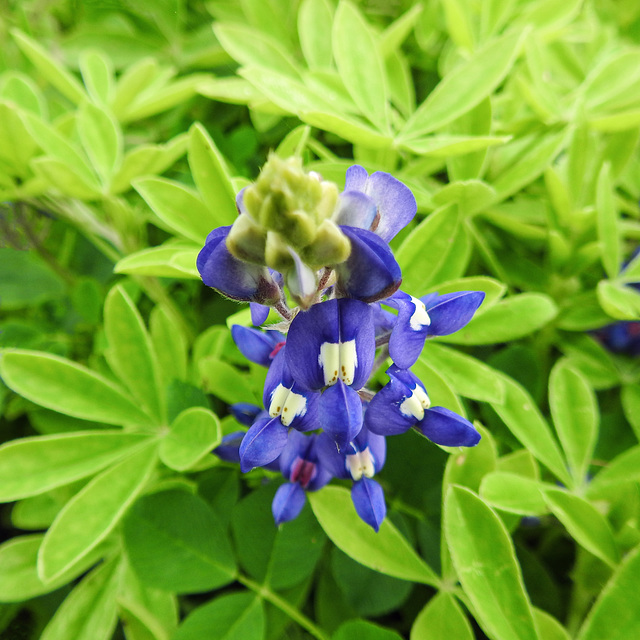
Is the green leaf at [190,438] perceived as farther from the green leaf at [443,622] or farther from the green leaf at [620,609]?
the green leaf at [620,609]

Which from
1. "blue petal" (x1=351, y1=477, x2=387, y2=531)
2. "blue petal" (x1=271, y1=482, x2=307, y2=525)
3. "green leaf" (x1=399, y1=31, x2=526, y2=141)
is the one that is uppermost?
"green leaf" (x1=399, y1=31, x2=526, y2=141)

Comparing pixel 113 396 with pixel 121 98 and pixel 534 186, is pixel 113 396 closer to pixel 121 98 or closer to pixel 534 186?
pixel 121 98

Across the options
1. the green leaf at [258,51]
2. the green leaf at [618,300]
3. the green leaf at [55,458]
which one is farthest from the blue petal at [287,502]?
the green leaf at [258,51]

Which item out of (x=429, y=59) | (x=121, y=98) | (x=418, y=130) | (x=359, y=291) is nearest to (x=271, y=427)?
(x=359, y=291)

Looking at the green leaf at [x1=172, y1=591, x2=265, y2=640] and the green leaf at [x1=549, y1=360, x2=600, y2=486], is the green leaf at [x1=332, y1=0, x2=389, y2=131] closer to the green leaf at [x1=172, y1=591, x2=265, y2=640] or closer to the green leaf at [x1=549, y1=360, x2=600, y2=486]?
the green leaf at [x1=549, y1=360, x2=600, y2=486]

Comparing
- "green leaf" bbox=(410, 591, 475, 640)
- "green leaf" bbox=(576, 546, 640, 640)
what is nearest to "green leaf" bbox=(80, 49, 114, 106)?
"green leaf" bbox=(410, 591, 475, 640)
